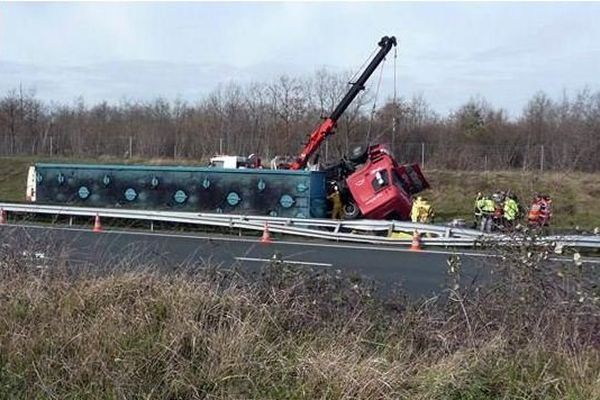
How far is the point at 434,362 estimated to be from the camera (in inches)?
198

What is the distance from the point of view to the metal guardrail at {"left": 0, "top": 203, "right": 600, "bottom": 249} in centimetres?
1881

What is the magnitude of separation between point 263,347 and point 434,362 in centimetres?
108

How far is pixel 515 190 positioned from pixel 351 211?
44.9 ft

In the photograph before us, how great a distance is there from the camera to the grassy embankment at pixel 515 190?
32.4 meters

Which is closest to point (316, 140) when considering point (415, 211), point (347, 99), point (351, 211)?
point (347, 99)

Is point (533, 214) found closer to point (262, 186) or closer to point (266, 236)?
point (266, 236)

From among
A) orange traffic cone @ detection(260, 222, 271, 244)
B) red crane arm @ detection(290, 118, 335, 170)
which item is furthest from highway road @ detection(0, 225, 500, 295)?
red crane arm @ detection(290, 118, 335, 170)

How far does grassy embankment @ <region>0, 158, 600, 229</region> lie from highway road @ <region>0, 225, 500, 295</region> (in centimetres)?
1379

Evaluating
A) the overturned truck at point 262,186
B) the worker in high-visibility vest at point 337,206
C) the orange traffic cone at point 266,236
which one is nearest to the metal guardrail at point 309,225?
the orange traffic cone at point 266,236

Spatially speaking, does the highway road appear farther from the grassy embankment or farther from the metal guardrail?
the grassy embankment

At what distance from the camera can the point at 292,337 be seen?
17.8 ft

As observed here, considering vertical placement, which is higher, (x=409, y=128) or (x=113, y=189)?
(x=409, y=128)

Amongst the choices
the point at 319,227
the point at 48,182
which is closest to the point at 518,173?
the point at 319,227

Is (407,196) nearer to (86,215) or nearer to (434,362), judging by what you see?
(86,215)
